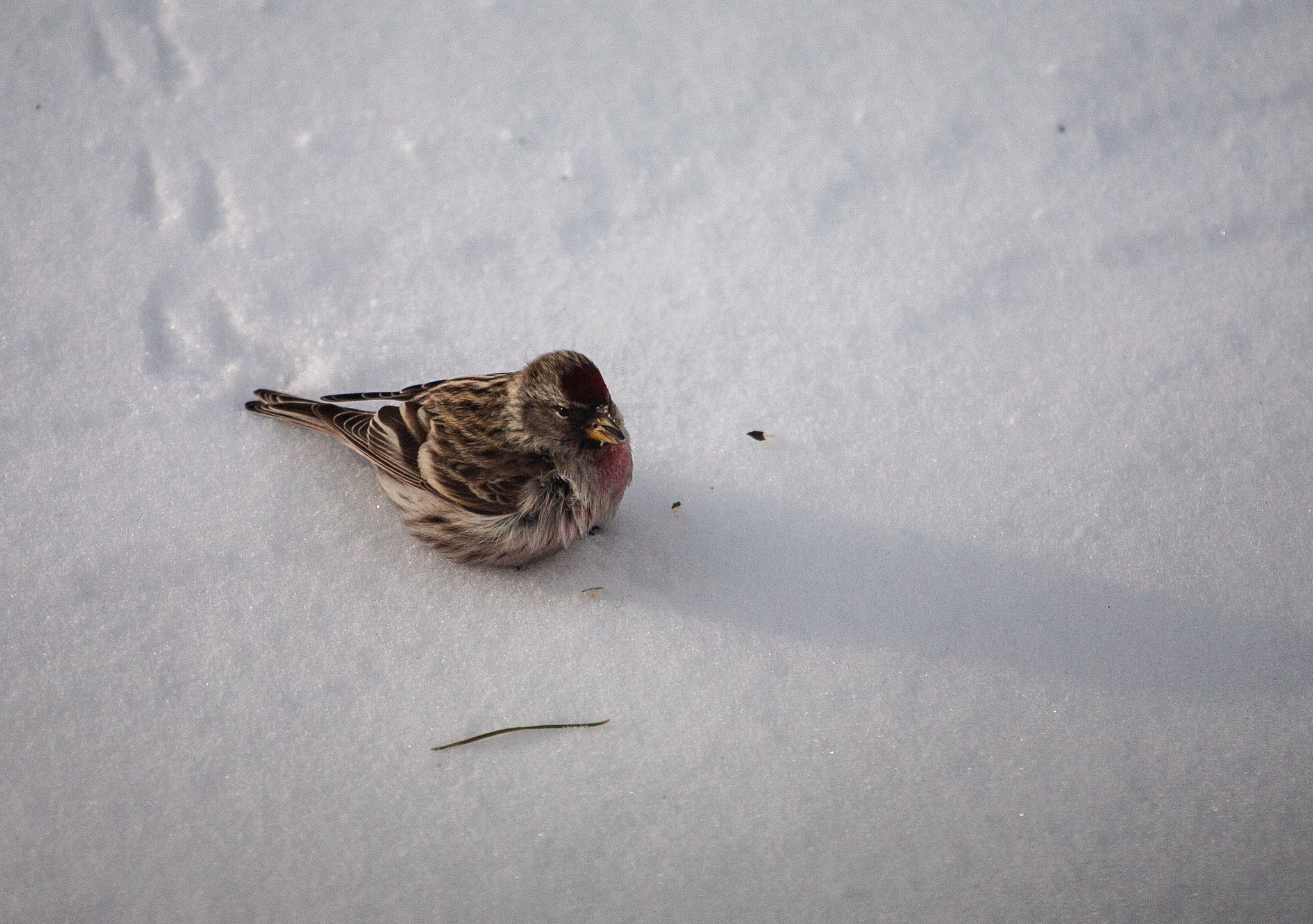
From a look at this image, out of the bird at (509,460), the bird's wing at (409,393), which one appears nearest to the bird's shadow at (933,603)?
the bird at (509,460)

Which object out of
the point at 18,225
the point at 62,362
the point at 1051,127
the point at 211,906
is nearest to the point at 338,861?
the point at 211,906

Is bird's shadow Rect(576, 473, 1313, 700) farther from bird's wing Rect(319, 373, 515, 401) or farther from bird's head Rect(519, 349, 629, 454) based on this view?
bird's wing Rect(319, 373, 515, 401)

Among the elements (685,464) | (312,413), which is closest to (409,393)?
(312,413)

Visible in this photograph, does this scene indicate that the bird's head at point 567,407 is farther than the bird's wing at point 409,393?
No

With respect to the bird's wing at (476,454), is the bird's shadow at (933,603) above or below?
below

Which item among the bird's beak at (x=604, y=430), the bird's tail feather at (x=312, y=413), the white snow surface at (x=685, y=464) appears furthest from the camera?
the bird's tail feather at (x=312, y=413)

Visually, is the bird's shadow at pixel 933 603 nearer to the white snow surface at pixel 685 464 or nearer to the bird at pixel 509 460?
the white snow surface at pixel 685 464

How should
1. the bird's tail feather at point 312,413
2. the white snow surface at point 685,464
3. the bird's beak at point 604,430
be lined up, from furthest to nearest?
the bird's tail feather at point 312,413 < the bird's beak at point 604,430 < the white snow surface at point 685,464

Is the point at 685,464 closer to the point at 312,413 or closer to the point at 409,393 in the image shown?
the point at 409,393
